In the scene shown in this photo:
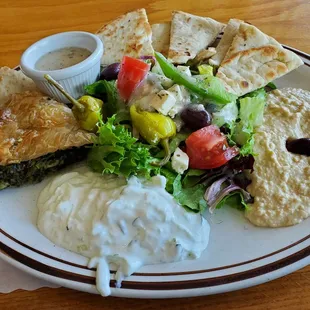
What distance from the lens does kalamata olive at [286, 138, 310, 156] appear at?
2.23 m

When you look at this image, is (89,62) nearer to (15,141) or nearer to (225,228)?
(15,141)

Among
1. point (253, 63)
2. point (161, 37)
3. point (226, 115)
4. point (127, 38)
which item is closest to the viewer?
point (226, 115)

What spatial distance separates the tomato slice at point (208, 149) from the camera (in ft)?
7.10

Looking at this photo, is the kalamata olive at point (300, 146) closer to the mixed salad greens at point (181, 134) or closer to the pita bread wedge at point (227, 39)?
the mixed salad greens at point (181, 134)

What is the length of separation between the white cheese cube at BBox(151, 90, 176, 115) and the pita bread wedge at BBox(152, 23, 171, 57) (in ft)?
2.55

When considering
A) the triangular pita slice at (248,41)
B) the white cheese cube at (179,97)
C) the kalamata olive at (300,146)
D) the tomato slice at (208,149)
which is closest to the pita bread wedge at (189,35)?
the triangular pita slice at (248,41)

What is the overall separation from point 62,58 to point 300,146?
139 cm

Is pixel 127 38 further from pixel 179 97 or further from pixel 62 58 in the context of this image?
pixel 179 97

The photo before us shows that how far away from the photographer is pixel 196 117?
2238 millimetres

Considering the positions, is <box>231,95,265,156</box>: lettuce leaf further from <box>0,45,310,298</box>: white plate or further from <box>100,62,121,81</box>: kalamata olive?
<box>100,62,121,81</box>: kalamata olive

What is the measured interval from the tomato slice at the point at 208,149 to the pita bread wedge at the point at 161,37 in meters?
0.94

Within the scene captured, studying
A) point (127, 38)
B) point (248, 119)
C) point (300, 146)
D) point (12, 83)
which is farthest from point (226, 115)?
point (12, 83)

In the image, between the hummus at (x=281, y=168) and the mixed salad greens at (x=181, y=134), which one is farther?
the mixed salad greens at (x=181, y=134)

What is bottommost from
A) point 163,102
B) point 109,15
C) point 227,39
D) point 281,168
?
point 109,15
